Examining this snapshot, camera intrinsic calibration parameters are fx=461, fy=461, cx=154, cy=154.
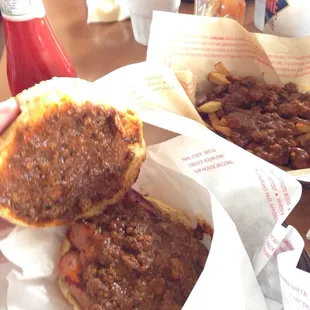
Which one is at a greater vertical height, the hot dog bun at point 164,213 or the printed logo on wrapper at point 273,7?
the printed logo on wrapper at point 273,7

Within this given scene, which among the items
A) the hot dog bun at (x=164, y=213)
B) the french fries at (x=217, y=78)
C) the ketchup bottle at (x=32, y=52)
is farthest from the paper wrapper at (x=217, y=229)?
the french fries at (x=217, y=78)

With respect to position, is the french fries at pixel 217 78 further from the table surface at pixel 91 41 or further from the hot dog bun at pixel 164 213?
the hot dog bun at pixel 164 213

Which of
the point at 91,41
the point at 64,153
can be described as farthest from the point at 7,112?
the point at 91,41

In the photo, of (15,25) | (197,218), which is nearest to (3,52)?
(15,25)

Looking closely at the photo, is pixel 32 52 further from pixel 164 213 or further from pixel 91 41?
pixel 91 41

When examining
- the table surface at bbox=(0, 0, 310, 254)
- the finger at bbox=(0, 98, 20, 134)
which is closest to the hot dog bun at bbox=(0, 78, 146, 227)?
the finger at bbox=(0, 98, 20, 134)
